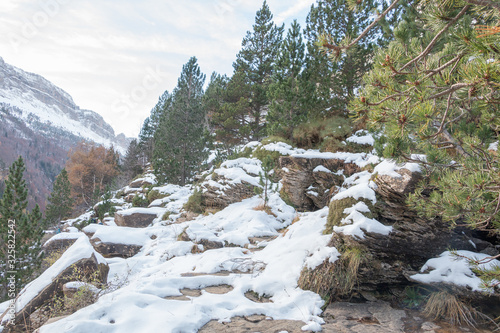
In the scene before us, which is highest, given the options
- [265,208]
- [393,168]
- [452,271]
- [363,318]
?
[393,168]

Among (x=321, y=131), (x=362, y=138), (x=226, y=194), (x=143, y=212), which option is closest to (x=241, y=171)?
(x=226, y=194)

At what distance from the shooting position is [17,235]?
36.2 ft

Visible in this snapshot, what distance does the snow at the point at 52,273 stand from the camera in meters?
4.57

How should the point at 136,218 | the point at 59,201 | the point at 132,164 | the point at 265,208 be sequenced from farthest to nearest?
the point at 132,164, the point at 59,201, the point at 136,218, the point at 265,208

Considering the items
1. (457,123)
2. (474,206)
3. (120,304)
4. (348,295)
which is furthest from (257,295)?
(457,123)

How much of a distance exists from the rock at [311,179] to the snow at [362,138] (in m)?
2.60

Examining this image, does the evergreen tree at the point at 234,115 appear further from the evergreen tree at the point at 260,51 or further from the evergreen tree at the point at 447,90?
the evergreen tree at the point at 447,90

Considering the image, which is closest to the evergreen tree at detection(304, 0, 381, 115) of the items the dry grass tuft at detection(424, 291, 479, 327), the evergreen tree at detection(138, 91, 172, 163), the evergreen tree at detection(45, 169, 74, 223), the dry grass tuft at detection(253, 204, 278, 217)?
the dry grass tuft at detection(253, 204, 278, 217)

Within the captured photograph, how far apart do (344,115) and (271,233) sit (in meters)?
9.20

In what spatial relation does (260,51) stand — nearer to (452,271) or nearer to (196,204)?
(196,204)

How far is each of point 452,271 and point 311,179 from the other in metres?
5.94

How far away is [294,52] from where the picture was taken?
1314 centimetres

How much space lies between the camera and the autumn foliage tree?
36.0 metres

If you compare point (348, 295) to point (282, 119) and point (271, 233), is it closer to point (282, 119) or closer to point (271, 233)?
point (271, 233)
